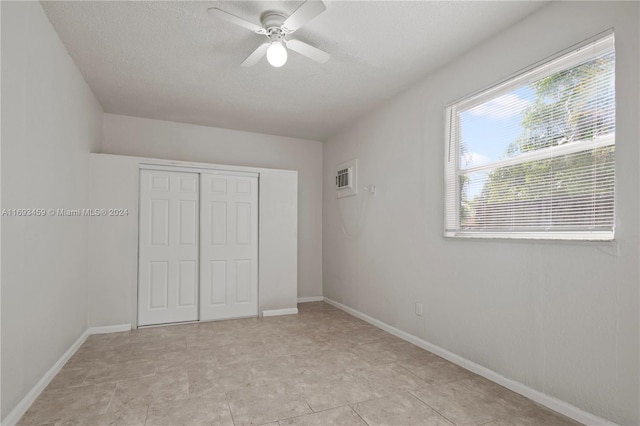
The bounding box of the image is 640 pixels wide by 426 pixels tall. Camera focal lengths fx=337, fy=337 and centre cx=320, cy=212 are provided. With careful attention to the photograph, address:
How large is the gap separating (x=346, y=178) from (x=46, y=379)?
3695mm

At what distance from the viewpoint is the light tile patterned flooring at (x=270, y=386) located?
204 centimetres

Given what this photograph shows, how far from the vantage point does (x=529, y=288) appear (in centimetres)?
229

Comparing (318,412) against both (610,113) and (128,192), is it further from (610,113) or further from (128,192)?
(128,192)

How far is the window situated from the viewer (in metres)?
1.96

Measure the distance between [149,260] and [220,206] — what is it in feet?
3.45

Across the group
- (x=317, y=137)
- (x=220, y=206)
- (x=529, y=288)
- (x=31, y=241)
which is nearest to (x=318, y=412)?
(x=529, y=288)

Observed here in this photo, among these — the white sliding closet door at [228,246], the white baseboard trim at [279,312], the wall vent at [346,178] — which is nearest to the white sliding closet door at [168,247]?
the white sliding closet door at [228,246]

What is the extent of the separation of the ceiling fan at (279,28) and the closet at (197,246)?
84.9 inches

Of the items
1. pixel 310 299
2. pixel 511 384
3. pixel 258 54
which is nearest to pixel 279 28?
pixel 258 54

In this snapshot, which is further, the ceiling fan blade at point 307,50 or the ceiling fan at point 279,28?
the ceiling fan blade at point 307,50

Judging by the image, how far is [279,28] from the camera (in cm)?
236

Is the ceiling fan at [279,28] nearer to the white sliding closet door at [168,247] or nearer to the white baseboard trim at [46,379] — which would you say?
the white sliding closet door at [168,247]

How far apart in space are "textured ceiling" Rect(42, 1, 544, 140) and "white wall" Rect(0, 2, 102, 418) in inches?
13.5

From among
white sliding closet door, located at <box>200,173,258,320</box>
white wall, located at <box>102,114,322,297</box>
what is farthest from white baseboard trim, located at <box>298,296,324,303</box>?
white sliding closet door, located at <box>200,173,258,320</box>
